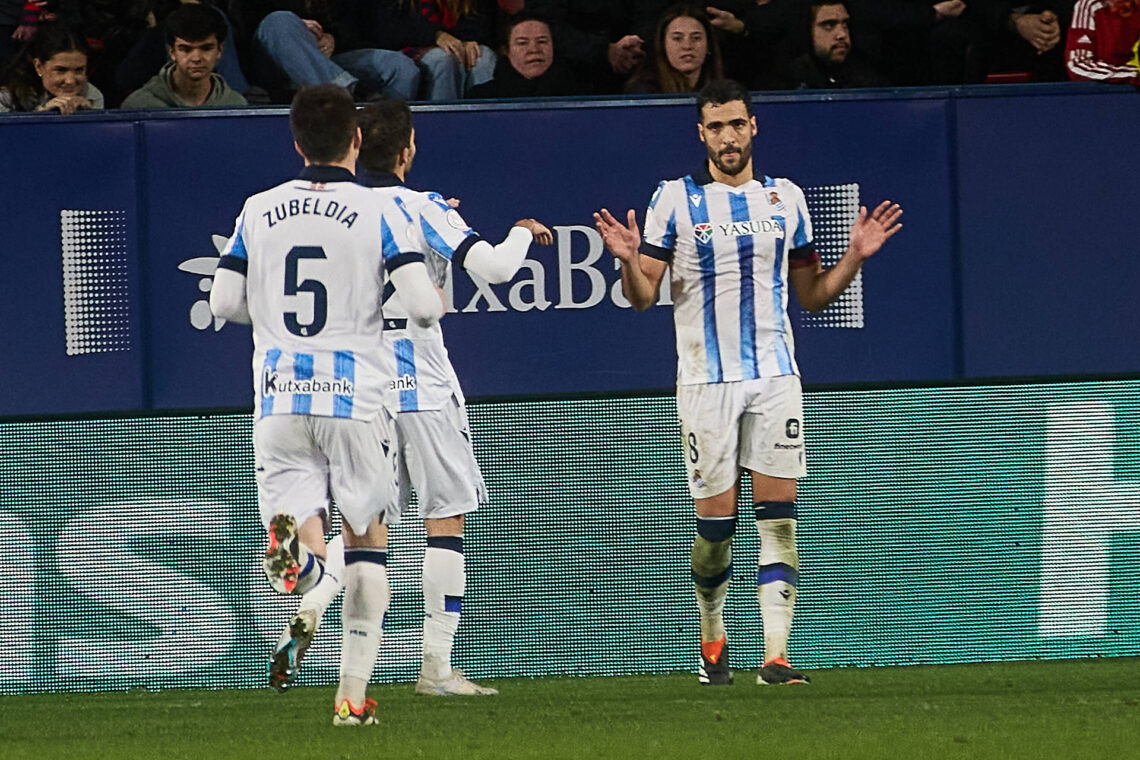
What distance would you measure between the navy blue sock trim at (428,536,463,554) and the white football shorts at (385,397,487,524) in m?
0.08

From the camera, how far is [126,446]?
7.43 metres

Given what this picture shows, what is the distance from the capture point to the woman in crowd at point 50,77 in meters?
9.38

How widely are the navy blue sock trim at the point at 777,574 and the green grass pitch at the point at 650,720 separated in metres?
0.37

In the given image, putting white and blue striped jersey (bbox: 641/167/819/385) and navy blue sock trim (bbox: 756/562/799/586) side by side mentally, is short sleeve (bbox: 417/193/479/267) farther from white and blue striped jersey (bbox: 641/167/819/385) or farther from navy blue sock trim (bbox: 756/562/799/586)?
navy blue sock trim (bbox: 756/562/799/586)

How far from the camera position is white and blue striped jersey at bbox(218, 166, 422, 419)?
5.80m

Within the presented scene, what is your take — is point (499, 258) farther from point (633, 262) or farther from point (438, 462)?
point (438, 462)

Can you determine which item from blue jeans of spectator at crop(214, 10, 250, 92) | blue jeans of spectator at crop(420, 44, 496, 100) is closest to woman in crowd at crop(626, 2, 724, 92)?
blue jeans of spectator at crop(420, 44, 496, 100)

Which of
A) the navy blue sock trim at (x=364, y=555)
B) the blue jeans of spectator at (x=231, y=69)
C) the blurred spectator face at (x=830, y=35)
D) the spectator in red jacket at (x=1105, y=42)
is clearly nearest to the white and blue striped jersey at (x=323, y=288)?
the navy blue sock trim at (x=364, y=555)

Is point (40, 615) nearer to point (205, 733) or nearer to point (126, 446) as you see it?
point (126, 446)

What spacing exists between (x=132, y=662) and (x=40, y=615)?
1.23 feet

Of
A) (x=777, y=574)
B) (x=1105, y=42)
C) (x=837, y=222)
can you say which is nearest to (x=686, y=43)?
(x=837, y=222)

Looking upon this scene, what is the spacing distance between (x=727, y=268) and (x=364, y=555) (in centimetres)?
184

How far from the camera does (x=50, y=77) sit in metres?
9.41

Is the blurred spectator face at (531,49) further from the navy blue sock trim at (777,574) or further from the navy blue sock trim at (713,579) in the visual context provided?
the navy blue sock trim at (777,574)
